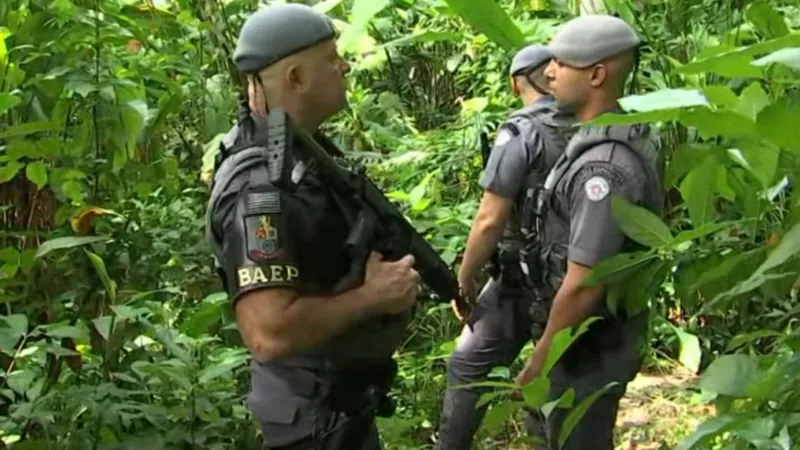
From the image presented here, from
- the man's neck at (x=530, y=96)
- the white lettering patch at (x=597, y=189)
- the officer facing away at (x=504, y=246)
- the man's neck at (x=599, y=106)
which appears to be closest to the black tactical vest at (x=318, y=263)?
the white lettering patch at (x=597, y=189)

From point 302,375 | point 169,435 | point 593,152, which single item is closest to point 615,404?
point 593,152

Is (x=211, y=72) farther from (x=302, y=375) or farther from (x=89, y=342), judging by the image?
(x=302, y=375)

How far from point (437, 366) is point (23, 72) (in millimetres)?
2600

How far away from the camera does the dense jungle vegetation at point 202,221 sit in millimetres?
868

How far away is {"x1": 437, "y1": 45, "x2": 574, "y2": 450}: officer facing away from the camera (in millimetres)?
3482

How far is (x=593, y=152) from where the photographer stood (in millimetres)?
2754

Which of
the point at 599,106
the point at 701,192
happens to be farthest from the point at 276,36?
the point at 701,192

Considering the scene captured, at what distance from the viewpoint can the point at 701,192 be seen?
104cm

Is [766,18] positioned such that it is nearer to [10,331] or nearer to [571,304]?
[10,331]

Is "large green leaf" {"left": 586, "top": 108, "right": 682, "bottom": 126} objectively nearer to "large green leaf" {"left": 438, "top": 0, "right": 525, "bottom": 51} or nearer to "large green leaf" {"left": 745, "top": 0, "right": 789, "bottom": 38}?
"large green leaf" {"left": 745, "top": 0, "right": 789, "bottom": 38}

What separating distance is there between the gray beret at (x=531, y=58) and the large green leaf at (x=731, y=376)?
309 centimetres

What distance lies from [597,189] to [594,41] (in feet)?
1.48

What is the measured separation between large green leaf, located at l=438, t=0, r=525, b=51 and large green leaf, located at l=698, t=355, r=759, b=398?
3.84 ft

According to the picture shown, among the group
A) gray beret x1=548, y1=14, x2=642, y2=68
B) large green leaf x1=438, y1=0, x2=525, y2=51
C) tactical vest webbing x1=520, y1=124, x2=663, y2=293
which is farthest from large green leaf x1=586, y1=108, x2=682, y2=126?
gray beret x1=548, y1=14, x2=642, y2=68
